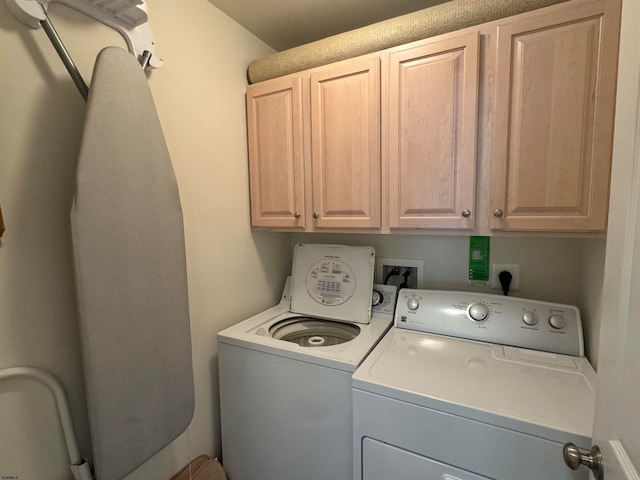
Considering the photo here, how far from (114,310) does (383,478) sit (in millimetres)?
1059

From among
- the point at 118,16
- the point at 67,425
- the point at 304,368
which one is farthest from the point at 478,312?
the point at 118,16

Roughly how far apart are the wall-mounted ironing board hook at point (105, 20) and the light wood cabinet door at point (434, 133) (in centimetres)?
97

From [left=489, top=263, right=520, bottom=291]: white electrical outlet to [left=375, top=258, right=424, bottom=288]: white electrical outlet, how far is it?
35cm

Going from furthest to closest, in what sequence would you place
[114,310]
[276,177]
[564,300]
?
[276,177] < [564,300] < [114,310]

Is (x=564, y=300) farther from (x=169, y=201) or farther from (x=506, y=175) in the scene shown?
(x=169, y=201)

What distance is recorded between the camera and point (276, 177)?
1581mm

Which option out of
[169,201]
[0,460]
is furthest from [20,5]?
[0,460]

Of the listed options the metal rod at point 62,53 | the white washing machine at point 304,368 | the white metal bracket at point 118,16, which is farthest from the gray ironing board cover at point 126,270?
the white washing machine at point 304,368

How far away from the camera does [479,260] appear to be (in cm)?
153

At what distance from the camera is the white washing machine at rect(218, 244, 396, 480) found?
1.15 metres

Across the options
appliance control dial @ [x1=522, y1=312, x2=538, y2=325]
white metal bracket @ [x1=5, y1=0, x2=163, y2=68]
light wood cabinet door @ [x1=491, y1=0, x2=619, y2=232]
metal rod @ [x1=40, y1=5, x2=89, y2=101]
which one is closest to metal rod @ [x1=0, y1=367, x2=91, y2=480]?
metal rod @ [x1=40, y1=5, x2=89, y2=101]

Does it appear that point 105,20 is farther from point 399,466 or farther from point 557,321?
point 557,321

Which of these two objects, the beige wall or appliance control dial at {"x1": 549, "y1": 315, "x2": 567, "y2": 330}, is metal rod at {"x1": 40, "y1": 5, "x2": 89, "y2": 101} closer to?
the beige wall

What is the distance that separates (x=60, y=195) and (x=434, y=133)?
1.37 metres
